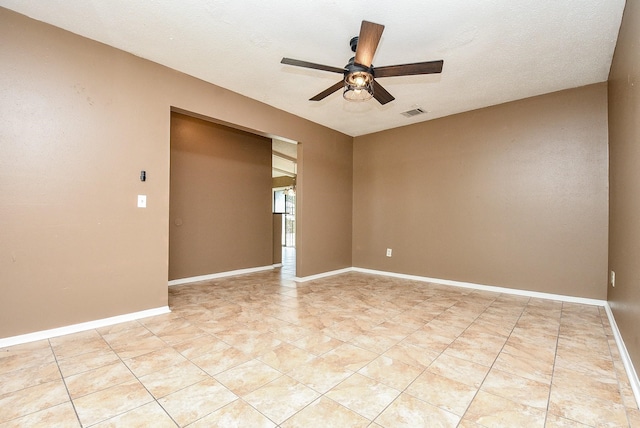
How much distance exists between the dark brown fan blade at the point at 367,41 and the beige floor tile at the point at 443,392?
2356mm

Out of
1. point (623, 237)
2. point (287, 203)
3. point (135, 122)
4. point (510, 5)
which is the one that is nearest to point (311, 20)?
point (510, 5)

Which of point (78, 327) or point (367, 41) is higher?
point (367, 41)

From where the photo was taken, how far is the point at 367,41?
7.02 feet

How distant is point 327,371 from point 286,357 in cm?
35

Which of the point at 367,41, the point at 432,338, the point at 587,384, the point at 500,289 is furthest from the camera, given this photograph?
the point at 500,289

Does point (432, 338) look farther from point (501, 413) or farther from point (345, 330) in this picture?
point (501, 413)

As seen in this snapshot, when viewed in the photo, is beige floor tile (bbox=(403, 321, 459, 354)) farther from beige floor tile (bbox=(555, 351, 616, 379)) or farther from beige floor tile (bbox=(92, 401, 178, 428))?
beige floor tile (bbox=(92, 401, 178, 428))

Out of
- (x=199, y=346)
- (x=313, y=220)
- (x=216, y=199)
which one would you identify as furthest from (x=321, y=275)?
(x=199, y=346)

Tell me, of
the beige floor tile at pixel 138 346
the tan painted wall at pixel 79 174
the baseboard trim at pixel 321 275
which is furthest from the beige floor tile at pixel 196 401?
the baseboard trim at pixel 321 275

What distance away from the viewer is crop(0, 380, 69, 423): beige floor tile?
150 centimetres

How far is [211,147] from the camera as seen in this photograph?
4859 millimetres

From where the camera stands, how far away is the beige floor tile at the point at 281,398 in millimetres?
1511

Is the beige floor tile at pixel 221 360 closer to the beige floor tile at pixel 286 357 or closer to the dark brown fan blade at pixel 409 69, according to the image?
the beige floor tile at pixel 286 357

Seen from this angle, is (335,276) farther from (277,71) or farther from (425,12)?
(425,12)
